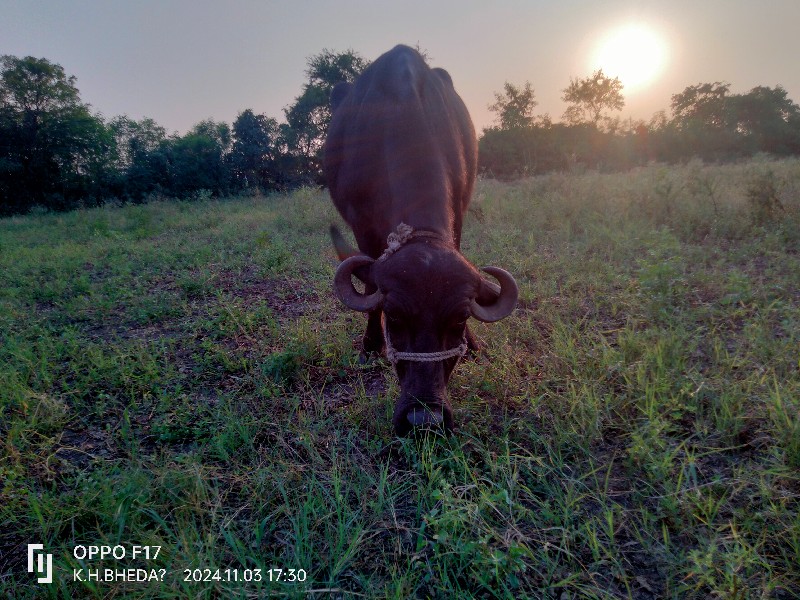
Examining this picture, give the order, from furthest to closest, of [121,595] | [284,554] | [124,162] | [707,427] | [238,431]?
[124,162], [238,431], [707,427], [284,554], [121,595]

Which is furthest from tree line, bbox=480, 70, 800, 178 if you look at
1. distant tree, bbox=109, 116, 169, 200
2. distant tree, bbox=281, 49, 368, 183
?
distant tree, bbox=109, 116, 169, 200

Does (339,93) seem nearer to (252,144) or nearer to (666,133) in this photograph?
(252,144)

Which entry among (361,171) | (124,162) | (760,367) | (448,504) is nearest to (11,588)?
(448,504)

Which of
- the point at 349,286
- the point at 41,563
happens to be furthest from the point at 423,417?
the point at 41,563

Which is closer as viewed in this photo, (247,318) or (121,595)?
(121,595)

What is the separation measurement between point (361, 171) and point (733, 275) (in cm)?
361

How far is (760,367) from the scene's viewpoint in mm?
2891

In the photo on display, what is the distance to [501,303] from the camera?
2.83 metres

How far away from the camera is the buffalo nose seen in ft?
7.95

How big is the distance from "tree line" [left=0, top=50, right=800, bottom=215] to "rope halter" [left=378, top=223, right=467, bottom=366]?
19469 millimetres

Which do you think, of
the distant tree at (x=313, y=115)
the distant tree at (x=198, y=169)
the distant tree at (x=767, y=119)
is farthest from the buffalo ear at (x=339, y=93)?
the distant tree at (x=767, y=119)

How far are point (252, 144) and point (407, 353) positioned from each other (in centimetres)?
3071

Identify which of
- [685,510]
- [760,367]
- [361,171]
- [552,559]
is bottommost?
[552,559]

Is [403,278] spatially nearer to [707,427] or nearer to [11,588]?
[707,427]
